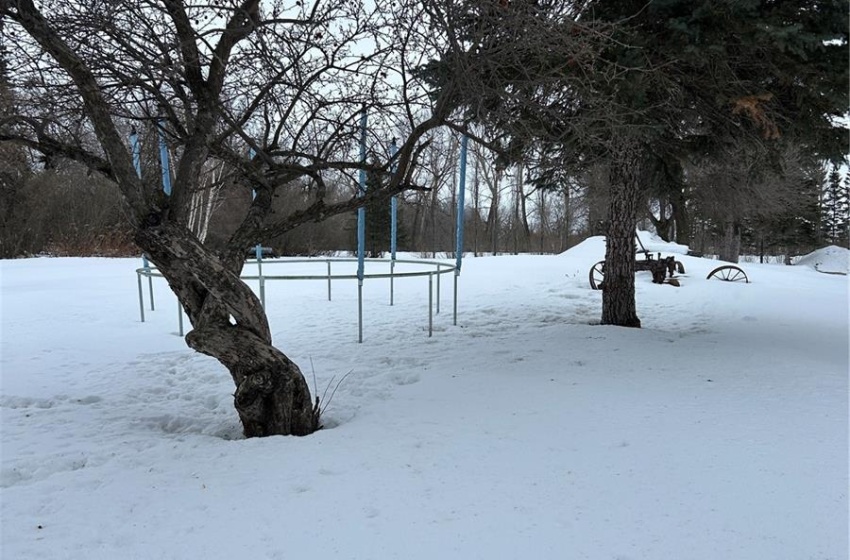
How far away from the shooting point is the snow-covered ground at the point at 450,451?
2150 mm

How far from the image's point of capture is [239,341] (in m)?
3.41

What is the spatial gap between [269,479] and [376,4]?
3.18 metres

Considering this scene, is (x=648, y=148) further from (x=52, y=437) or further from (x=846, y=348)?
(x=52, y=437)

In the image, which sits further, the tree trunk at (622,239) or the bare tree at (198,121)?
the tree trunk at (622,239)

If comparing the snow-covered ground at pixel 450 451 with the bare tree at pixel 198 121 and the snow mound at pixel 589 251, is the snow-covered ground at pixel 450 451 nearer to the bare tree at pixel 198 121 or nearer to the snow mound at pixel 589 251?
the bare tree at pixel 198 121

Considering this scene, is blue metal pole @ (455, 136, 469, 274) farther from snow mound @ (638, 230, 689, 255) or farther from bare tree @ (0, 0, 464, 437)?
snow mound @ (638, 230, 689, 255)

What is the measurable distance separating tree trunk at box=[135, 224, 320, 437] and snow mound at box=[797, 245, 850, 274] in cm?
2881

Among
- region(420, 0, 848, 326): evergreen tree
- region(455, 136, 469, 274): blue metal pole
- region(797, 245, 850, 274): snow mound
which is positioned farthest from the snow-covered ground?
region(797, 245, 850, 274): snow mound

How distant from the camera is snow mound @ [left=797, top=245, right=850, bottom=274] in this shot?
25089mm

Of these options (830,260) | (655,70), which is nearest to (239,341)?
(655,70)

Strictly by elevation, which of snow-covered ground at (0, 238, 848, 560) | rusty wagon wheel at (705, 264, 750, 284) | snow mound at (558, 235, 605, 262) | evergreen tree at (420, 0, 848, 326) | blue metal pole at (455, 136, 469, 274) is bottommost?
snow-covered ground at (0, 238, 848, 560)

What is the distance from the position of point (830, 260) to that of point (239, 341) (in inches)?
→ 1220

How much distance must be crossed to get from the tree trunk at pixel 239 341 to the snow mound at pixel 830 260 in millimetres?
28809

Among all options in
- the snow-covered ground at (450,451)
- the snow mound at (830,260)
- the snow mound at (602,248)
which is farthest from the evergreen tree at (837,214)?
the snow-covered ground at (450,451)
